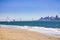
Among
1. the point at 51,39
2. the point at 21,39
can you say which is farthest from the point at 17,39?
the point at 51,39

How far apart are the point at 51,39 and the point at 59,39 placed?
0.39m

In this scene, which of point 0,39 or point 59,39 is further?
point 59,39

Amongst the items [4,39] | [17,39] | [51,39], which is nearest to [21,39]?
[17,39]

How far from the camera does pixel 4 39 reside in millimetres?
5820

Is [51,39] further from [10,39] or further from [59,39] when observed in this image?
[10,39]

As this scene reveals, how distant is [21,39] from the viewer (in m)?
6.12

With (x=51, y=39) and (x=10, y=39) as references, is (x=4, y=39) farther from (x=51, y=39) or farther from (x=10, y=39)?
(x=51, y=39)

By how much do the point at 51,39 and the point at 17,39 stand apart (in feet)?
4.98

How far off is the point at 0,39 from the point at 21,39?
2.55 feet

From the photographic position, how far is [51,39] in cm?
682

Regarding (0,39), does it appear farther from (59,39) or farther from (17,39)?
(59,39)

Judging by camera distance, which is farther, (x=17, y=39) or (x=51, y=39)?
(x=51, y=39)

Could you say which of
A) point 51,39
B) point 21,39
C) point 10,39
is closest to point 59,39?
point 51,39

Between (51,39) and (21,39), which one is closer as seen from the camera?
(21,39)
